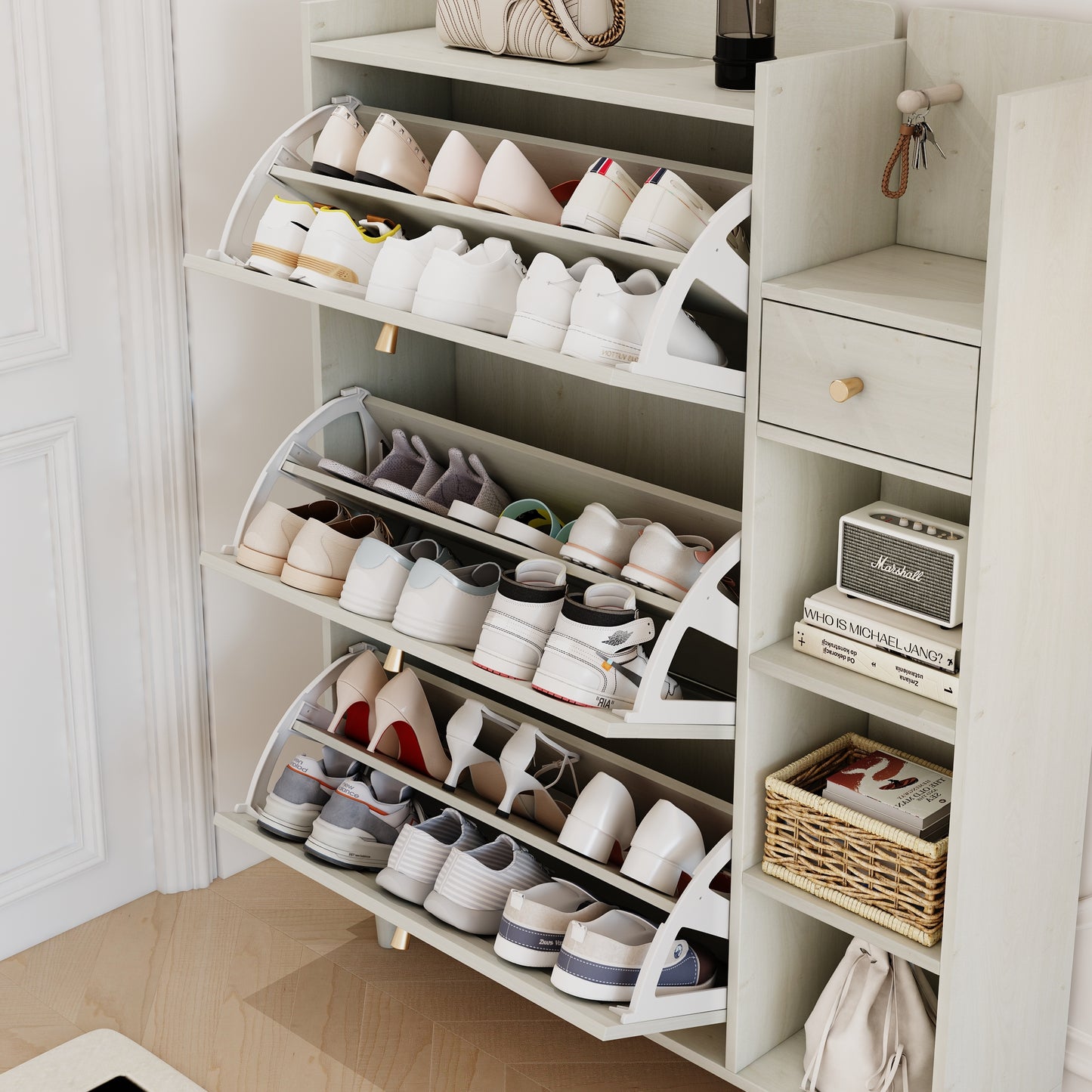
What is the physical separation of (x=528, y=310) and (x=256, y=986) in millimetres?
1334

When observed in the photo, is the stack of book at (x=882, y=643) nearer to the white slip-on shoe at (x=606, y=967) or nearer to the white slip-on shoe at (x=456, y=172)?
the white slip-on shoe at (x=606, y=967)

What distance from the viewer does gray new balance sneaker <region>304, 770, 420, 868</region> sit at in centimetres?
229

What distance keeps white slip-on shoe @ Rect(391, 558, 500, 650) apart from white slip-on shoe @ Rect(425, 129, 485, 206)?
51 centimetres

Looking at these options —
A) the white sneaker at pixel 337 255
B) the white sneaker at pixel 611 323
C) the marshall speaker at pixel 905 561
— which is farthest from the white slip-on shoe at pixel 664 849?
the white sneaker at pixel 337 255

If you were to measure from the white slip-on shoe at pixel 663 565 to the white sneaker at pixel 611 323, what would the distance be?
0.87 feet

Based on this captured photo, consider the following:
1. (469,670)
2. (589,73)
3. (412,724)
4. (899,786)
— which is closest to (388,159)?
(589,73)

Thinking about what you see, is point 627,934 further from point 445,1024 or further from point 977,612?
point 977,612

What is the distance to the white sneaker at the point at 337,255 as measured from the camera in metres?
2.04

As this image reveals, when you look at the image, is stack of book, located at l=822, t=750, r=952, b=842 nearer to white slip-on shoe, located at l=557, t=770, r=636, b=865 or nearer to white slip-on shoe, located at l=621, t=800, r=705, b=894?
white slip-on shoe, located at l=621, t=800, r=705, b=894

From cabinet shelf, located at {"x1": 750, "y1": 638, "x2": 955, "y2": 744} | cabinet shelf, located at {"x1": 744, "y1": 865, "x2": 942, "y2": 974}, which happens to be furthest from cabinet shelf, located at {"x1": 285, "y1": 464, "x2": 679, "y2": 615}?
cabinet shelf, located at {"x1": 744, "y1": 865, "x2": 942, "y2": 974}

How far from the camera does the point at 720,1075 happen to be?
2.01m

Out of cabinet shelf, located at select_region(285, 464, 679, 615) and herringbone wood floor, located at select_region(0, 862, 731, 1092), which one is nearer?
cabinet shelf, located at select_region(285, 464, 679, 615)

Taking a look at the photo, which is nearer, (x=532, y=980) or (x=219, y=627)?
(x=532, y=980)

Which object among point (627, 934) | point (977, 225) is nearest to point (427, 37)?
point (977, 225)
